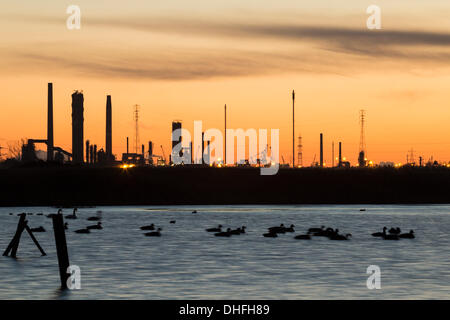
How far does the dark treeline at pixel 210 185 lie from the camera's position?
612ft


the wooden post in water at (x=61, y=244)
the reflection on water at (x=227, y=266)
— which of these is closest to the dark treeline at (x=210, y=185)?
the reflection on water at (x=227, y=266)

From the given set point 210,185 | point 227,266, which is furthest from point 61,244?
point 210,185

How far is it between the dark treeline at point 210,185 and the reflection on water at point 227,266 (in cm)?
8627

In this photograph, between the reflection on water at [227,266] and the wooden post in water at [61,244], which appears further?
the wooden post in water at [61,244]

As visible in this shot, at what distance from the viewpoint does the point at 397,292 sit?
45.9 meters

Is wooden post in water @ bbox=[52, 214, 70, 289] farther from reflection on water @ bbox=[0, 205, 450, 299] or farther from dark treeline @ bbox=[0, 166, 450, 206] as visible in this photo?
dark treeline @ bbox=[0, 166, 450, 206]

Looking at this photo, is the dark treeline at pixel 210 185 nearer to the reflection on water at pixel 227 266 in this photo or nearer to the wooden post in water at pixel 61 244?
the reflection on water at pixel 227 266

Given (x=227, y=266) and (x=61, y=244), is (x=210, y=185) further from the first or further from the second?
(x=61, y=244)

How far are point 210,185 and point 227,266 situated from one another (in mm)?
131967

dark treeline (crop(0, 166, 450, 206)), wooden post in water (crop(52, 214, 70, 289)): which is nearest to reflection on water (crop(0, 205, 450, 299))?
wooden post in water (crop(52, 214, 70, 289))

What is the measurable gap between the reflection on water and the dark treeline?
283ft

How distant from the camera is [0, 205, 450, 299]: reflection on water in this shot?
45.9 m
